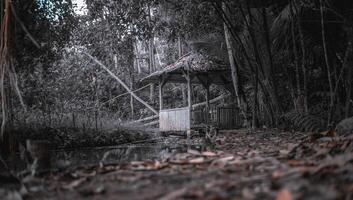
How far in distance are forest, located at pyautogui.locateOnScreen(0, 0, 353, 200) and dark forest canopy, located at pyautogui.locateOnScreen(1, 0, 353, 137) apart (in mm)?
42

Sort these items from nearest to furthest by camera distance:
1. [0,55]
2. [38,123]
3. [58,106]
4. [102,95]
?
[0,55] → [38,123] → [58,106] → [102,95]

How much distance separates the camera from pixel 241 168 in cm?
325

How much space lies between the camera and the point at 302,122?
28.7 ft

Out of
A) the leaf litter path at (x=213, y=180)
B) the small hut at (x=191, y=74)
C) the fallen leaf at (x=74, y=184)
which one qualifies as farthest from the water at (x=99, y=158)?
the small hut at (x=191, y=74)

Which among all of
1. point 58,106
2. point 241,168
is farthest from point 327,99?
point 58,106

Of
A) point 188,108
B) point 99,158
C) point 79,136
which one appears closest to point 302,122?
point 99,158

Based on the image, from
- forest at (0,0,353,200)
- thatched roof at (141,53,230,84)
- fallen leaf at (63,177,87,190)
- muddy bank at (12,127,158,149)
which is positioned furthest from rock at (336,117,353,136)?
thatched roof at (141,53,230,84)

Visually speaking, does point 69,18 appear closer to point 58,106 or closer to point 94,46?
point 58,106

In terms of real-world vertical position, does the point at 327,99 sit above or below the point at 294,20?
below

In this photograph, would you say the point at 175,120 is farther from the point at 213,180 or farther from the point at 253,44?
the point at 213,180

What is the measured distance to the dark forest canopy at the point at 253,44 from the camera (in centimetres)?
857

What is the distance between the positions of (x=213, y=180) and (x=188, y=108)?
11869mm

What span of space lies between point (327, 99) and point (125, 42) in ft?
29.7

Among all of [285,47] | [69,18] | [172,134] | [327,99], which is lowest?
[172,134]
